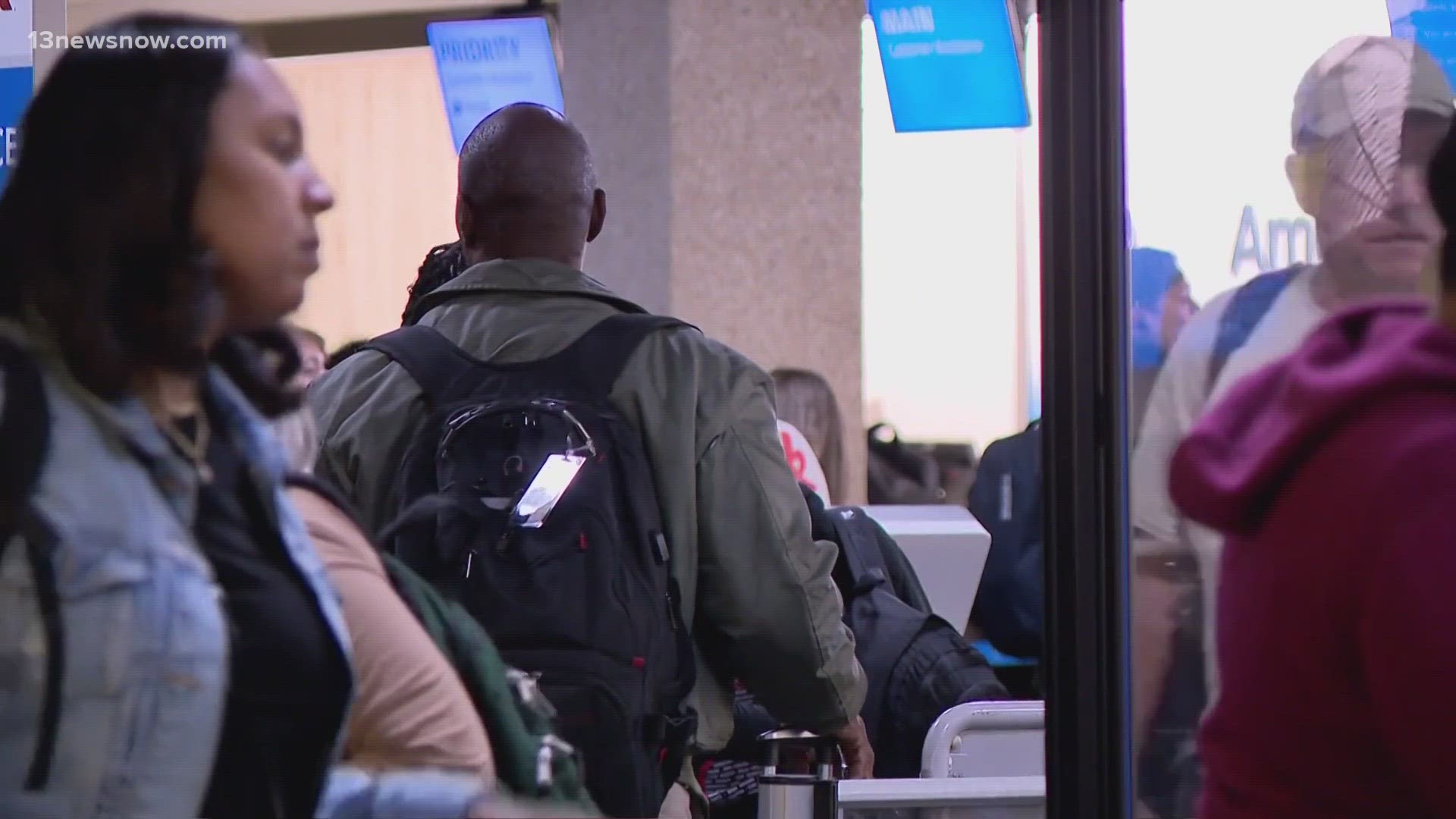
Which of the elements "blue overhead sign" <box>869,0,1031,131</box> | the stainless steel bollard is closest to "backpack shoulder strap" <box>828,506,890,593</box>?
the stainless steel bollard

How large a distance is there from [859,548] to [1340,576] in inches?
88.3

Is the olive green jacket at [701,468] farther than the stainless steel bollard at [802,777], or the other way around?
the stainless steel bollard at [802,777]

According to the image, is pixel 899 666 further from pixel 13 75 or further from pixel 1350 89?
pixel 13 75

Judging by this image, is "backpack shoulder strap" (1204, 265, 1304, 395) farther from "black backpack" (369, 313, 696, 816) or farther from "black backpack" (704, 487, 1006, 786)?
"black backpack" (704, 487, 1006, 786)

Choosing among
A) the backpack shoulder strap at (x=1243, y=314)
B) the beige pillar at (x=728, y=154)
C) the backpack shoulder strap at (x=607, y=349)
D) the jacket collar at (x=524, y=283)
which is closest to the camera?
the backpack shoulder strap at (x=1243, y=314)

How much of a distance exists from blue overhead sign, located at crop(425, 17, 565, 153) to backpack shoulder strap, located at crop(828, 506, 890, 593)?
504cm

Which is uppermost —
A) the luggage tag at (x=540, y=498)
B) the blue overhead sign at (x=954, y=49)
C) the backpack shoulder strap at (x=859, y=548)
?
the blue overhead sign at (x=954, y=49)

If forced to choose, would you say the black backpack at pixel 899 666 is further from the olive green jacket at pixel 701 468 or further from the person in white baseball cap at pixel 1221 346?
the person in white baseball cap at pixel 1221 346

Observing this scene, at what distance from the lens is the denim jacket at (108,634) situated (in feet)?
3.67

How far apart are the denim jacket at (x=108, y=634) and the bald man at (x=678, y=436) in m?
1.06

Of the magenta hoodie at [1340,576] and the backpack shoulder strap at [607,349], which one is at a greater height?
the backpack shoulder strap at [607,349]

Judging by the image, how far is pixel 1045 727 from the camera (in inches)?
81.0

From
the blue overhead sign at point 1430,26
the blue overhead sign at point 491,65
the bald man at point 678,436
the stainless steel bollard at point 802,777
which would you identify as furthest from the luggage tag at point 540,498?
the blue overhead sign at point 491,65

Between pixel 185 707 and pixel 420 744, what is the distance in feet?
0.62
